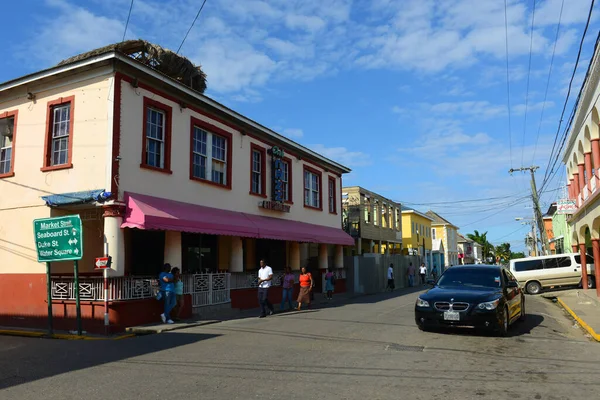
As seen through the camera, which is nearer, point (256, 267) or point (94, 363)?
point (94, 363)

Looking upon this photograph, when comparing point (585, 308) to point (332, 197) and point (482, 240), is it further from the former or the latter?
point (482, 240)

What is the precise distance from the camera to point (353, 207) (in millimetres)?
32844

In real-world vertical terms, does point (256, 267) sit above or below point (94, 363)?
above

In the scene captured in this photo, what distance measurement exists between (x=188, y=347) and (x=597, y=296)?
17.0 metres

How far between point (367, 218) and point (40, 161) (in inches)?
941

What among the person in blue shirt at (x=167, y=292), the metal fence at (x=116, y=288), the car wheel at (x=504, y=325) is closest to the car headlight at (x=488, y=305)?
the car wheel at (x=504, y=325)

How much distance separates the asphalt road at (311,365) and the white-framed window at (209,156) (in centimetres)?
641

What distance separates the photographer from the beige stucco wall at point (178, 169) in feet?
44.1

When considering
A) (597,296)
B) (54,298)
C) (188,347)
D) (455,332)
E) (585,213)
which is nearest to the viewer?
(188,347)

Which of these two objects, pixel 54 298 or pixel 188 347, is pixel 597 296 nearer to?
pixel 188 347

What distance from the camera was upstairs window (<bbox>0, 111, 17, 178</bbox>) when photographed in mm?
14867

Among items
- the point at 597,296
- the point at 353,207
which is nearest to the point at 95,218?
the point at 597,296

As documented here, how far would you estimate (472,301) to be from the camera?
9633 millimetres

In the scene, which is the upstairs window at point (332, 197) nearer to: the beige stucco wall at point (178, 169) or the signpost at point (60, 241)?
the beige stucco wall at point (178, 169)
